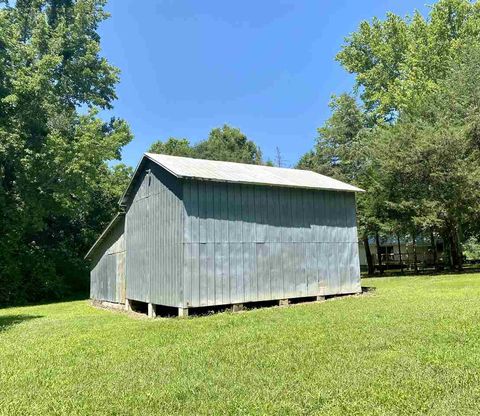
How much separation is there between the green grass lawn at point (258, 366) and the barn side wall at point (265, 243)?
78.4 inches

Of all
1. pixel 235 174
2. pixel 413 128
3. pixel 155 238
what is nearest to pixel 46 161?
pixel 155 238

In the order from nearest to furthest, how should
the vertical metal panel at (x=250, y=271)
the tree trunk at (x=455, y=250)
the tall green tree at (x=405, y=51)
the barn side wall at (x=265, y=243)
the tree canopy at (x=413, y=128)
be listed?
the barn side wall at (x=265, y=243) → the vertical metal panel at (x=250, y=271) → the tree canopy at (x=413, y=128) → the tree trunk at (x=455, y=250) → the tall green tree at (x=405, y=51)

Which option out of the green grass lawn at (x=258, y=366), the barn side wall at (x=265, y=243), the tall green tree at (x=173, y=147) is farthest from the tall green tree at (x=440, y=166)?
the tall green tree at (x=173, y=147)

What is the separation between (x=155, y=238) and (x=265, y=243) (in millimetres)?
3433

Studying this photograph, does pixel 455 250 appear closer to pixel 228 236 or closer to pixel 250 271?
pixel 250 271

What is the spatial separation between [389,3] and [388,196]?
2365 centimetres

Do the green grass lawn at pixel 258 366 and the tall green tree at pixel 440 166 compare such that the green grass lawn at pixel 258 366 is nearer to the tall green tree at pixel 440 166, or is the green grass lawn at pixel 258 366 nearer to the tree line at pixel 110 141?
the tall green tree at pixel 440 166

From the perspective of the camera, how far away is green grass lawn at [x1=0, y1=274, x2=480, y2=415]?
4.70 meters

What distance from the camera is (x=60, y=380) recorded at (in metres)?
5.99

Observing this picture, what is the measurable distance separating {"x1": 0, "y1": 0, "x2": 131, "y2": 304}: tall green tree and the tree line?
0.07 m

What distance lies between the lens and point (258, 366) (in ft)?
20.2

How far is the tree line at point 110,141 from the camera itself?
2289cm

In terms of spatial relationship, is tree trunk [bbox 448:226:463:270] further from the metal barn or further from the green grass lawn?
the green grass lawn

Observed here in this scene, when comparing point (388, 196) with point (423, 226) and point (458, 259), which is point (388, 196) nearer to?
point (423, 226)
